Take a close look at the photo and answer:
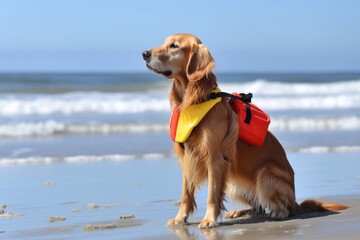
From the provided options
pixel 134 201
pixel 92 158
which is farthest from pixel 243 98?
pixel 92 158

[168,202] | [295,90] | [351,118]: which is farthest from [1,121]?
[295,90]

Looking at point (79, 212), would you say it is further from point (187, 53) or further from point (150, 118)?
point (150, 118)

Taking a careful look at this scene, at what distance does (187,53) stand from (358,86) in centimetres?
2633

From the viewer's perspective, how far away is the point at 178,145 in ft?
17.6

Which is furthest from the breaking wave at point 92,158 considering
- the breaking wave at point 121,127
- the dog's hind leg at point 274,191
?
the dog's hind leg at point 274,191

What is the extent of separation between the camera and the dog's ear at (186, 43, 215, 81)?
5152 millimetres

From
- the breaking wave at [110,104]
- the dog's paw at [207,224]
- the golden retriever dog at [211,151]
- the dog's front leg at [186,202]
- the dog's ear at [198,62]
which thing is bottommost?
the dog's paw at [207,224]

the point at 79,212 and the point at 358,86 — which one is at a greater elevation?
the point at 358,86

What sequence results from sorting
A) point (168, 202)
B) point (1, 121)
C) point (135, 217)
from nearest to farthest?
point (135, 217) < point (168, 202) < point (1, 121)

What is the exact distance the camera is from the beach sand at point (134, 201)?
16.2 feet

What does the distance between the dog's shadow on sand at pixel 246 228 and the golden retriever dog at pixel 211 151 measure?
0.09 metres

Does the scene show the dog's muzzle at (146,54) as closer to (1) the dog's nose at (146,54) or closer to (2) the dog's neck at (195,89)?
(1) the dog's nose at (146,54)

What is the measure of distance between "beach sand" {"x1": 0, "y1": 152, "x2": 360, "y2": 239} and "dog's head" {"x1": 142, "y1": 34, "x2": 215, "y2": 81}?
1092 millimetres

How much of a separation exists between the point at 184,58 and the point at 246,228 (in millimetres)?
1256
